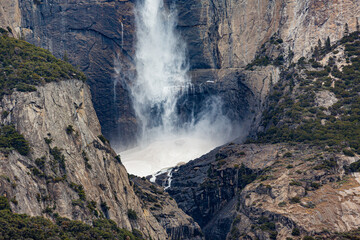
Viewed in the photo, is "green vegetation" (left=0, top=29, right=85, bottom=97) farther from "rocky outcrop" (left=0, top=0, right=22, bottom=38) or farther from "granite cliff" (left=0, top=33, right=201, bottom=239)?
"rocky outcrop" (left=0, top=0, right=22, bottom=38)

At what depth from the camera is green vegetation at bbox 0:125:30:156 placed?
410 ft

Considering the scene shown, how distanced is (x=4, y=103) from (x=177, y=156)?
71460 millimetres

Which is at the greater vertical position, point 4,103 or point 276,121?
point 4,103

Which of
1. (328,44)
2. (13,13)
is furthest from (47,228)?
(13,13)

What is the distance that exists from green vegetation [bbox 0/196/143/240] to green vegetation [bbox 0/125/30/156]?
1105 centimetres

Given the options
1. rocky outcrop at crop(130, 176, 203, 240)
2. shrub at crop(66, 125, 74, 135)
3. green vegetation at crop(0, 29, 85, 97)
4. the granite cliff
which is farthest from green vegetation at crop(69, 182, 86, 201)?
rocky outcrop at crop(130, 176, 203, 240)

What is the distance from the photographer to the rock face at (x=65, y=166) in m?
121

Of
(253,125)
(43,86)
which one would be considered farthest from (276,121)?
(43,86)

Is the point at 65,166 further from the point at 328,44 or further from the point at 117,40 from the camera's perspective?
the point at 117,40

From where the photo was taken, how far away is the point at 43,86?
140m

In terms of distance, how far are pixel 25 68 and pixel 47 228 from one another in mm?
39349

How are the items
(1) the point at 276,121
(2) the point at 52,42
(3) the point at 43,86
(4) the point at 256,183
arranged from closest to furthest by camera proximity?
1. (3) the point at 43,86
2. (4) the point at 256,183
3. (1) the point at 276,121
4. (2) the point at 52,42

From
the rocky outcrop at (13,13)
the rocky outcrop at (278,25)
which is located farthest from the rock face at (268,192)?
the rocky outcrop at (13,13)

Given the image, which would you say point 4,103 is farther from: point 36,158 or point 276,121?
point 276,121
